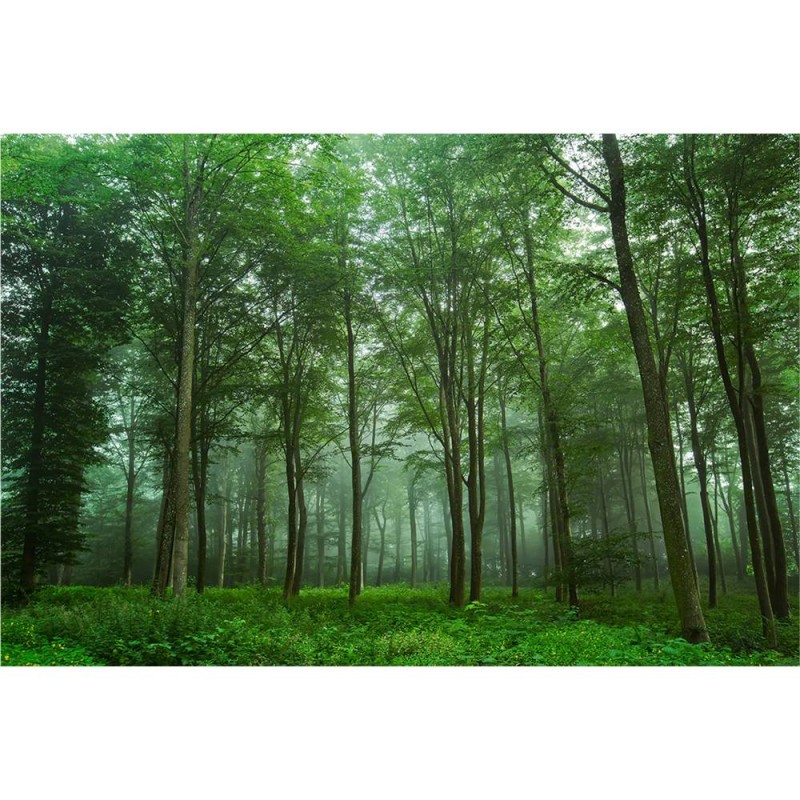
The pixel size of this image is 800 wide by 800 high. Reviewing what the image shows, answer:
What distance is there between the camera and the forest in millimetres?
5027

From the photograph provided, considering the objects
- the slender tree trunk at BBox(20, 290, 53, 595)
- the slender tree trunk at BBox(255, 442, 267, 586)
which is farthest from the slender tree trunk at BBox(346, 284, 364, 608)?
the slender tree trunk at BBox(20, 290, 53, 595)

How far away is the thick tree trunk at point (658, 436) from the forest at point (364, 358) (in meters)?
0.03

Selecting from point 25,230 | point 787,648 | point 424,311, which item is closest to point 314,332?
point 424,311

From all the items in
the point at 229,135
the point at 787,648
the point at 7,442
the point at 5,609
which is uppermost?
the point at 229,135

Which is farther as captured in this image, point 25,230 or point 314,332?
point 314,332

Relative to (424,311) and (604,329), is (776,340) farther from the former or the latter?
(424,311)

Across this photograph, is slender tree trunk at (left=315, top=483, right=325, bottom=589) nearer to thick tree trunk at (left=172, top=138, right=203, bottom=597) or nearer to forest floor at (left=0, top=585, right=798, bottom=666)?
thick tree trunk at (left=172, top=138, right=203, bottom=597)

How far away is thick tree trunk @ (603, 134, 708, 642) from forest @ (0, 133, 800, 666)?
27 mm

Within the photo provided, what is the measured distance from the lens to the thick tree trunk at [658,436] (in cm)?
476

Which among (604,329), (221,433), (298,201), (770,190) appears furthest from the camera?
(221,433)

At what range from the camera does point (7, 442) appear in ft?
18.1
